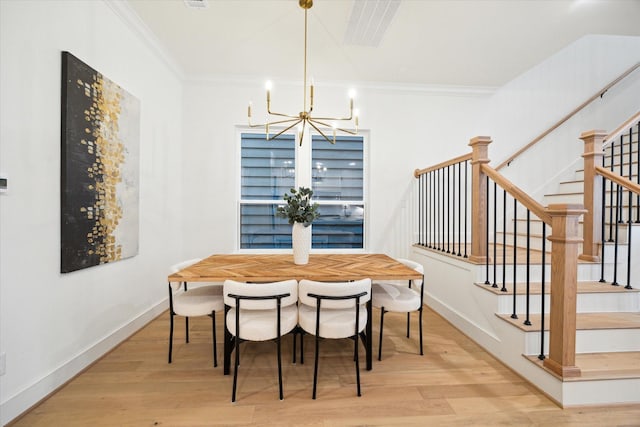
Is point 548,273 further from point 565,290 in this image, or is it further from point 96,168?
point 96,168

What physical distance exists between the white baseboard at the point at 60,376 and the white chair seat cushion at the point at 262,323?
1.17 m

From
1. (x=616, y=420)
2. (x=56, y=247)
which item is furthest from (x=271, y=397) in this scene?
(x=616, y=420)

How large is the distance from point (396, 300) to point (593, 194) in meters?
2.11

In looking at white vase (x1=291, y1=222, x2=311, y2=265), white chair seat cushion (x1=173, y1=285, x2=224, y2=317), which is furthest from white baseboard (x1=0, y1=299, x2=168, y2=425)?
white vase (x1=291, y1=222, x2=311, y2=265)

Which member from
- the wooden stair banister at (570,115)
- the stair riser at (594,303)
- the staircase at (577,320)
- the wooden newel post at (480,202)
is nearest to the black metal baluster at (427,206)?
the staircase at (577,320)

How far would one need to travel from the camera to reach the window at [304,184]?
13.1 ft

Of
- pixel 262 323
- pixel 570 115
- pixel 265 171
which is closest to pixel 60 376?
pixel 262 323

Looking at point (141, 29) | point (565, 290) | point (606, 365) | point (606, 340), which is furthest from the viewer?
point (141, 29)

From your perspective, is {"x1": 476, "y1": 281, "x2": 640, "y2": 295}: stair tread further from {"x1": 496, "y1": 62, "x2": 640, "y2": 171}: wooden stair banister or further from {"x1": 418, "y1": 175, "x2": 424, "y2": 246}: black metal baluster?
{"x1": 496, "y1": 62, "x2": 640, "y2": 171}: wooden stair banister

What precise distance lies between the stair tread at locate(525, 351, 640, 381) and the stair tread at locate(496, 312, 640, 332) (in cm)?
18

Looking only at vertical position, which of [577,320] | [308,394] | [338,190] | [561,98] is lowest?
[308,394]

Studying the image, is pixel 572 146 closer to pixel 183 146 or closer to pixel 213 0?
pixel 213 0

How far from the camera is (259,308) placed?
1.77m

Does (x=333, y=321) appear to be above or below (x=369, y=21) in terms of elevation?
below
